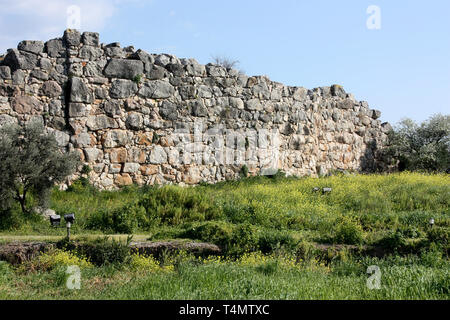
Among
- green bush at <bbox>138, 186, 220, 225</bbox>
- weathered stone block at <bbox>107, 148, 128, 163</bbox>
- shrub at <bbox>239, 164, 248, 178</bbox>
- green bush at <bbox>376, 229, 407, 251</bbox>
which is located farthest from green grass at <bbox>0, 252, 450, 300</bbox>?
shrub at <bbox>239, 164, 248, 178</bbox>

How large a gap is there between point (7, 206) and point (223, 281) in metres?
6.92

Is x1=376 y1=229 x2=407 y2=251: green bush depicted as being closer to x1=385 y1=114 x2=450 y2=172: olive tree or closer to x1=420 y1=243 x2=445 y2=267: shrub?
x1=420 y1=243 x2=445 y2=267: shrub

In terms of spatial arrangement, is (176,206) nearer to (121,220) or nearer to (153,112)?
(121,220)

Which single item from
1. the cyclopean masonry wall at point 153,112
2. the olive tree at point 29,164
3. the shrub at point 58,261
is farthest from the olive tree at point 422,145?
the shrub at point 58,261

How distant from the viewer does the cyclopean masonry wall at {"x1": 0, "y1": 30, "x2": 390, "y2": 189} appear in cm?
1418

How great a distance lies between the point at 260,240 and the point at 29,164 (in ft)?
18.8

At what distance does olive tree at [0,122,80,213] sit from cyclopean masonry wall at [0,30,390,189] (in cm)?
181

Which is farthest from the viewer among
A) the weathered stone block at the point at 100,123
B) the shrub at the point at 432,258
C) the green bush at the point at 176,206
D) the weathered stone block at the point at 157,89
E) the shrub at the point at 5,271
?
the weathered stone block at the point at 157,89

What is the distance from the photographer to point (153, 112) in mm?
15766

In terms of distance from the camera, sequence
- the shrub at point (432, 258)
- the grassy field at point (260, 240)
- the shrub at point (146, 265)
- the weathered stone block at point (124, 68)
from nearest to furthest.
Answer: the grassy field at point (260, 240), the shrub at point (146, 265), the shrub at point (432, 258), the weathered stone block at point (124, 68)

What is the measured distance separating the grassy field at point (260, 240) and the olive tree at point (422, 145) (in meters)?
6.16

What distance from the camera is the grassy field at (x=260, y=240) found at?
6.09 metres

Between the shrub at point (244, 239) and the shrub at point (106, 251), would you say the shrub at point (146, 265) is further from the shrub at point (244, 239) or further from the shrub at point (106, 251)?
the shrub at point (244, 239)
